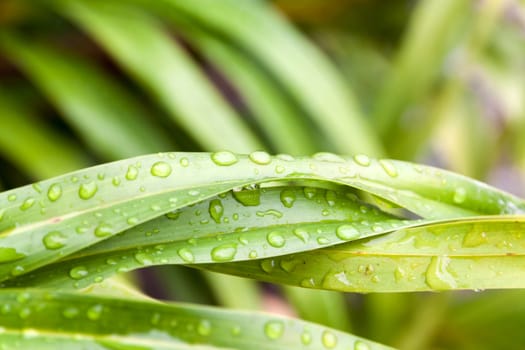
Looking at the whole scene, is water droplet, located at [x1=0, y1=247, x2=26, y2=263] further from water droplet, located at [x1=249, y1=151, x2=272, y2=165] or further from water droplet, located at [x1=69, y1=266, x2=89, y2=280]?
water droplet, located at [x1=249, y1=151, x2=272, y2=165]

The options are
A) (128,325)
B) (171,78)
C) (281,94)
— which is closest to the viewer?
(128,325)

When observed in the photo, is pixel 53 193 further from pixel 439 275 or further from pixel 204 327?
pixel 439 275

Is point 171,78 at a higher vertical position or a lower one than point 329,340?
higher

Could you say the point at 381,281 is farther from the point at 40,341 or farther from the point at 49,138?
the point at 49,138

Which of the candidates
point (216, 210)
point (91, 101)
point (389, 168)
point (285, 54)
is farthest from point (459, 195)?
point (91, 101)

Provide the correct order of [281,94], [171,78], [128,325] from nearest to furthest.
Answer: [128,325] → [171,78] → [281,94]

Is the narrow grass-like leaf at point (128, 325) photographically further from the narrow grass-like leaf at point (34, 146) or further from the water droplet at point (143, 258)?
the narrow grass-like leaf at point (34, 146)
